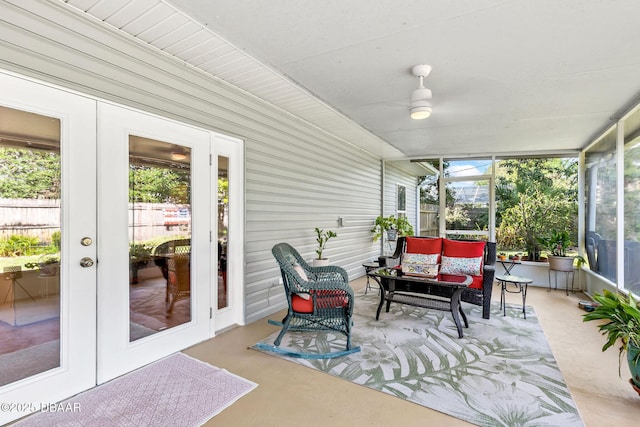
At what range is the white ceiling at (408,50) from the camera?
82.8 inches

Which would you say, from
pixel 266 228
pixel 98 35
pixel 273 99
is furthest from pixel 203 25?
pixel 266 228

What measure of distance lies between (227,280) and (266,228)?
79 centimetres

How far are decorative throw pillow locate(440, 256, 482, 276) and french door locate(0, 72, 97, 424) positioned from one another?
4.01m

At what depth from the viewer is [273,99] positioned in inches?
150

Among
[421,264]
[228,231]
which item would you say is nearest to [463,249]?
[421,264]

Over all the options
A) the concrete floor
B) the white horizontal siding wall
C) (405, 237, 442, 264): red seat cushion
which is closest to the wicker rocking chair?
the concrete floor

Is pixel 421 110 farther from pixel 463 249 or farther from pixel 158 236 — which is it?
pixel 158 236

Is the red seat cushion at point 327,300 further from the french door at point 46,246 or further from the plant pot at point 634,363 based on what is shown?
the plant pot at point 634,363

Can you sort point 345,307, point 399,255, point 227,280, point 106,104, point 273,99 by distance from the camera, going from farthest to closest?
point 399,255 < point 273,99 < point 227,280 < point 345,307 < point 106,104

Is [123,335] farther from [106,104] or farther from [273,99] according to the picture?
[273,99]

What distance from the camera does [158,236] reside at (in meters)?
2.86

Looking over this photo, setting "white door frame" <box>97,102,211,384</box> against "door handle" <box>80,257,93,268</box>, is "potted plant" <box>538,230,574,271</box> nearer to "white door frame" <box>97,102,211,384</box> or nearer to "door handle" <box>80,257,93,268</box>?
"white door frame" <box>97,102,211,384</box>

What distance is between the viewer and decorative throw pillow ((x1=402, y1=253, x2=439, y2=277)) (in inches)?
156

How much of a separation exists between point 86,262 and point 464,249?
4367 millimetres
